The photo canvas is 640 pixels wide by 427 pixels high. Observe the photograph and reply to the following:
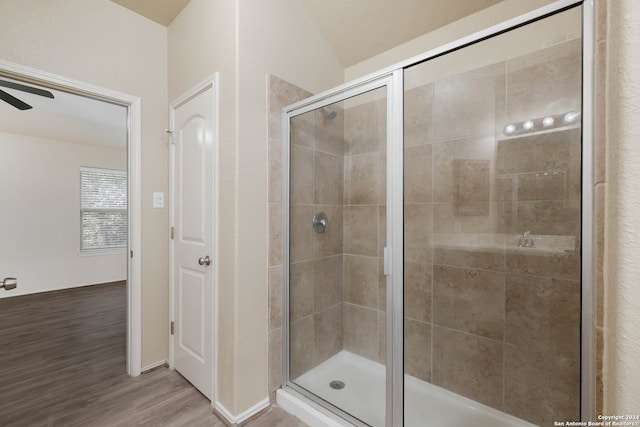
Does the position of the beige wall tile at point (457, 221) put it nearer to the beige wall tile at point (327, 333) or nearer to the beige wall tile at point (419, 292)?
the beige wall tile at point (419, 292)

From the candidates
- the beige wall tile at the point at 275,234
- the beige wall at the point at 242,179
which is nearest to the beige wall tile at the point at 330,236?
the beige wall tile at the point at 275,234

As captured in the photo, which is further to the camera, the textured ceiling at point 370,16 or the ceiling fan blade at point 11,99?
the ceiling fan blade at point 11,99

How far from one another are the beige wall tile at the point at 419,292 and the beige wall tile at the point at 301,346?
2.49ft

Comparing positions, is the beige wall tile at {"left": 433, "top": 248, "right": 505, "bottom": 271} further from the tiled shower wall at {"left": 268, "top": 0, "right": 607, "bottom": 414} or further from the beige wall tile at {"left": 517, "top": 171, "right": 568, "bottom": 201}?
the beige wall tile at {"left": 517, "top": 171, "right": 568, "bottom": 201}

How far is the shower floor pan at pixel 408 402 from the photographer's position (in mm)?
1531

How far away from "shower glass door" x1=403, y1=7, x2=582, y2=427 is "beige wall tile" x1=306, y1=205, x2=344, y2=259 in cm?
65

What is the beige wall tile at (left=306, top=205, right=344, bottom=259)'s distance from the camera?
6.81ft

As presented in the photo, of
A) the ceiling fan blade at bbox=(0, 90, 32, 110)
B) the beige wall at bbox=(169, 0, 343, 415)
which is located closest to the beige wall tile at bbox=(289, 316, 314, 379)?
the beige wall at bbox=(169, 0, 343, 415)

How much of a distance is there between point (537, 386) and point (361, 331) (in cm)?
109

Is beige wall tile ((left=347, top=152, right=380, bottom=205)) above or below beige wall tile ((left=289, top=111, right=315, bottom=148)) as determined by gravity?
below

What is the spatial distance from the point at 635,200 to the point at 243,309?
5.40ft

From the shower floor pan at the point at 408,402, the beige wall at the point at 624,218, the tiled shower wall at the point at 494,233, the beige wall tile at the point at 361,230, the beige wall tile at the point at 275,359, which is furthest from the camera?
the beige wall tile at the point at 361,230

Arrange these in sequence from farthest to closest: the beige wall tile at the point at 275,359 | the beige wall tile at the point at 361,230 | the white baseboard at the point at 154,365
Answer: the white baseboard at the point at 154,365 < the beige wall tile at the point at 361,230 < the beige wall tile at the point at 275,359

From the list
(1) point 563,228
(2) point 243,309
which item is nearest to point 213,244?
(2) point 243,309
